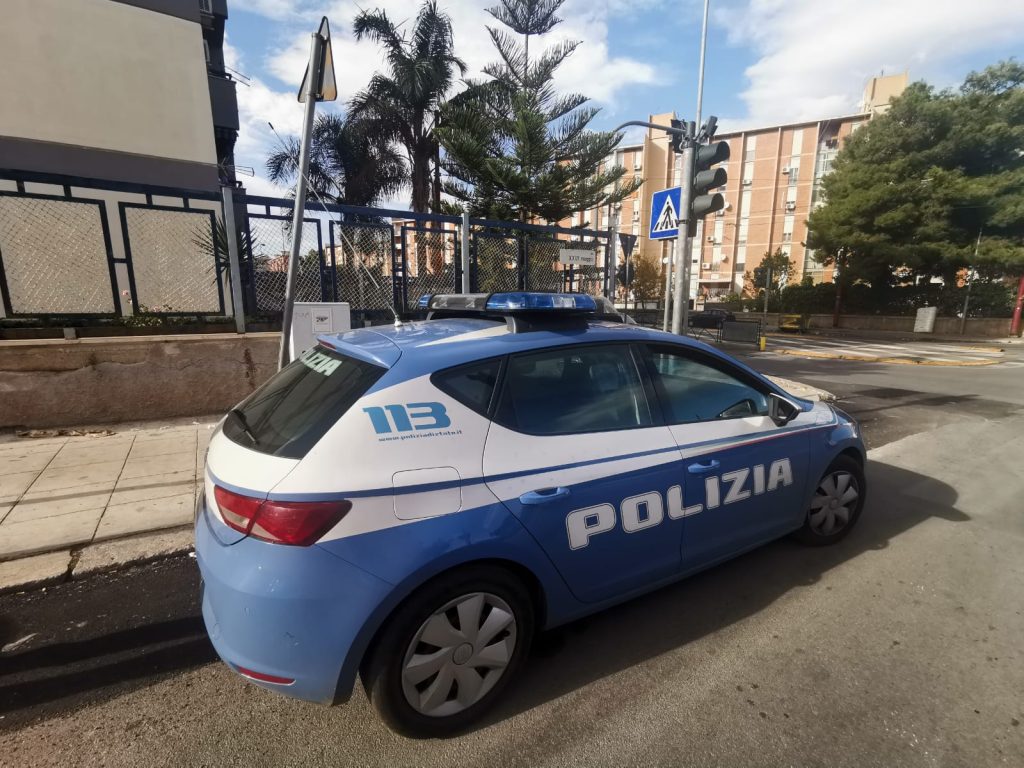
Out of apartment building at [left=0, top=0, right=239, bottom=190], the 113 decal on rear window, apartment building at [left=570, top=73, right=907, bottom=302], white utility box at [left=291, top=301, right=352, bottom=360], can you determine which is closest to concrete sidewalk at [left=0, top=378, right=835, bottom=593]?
white utility box at [left=291, top=301, right=352, bottom=360]

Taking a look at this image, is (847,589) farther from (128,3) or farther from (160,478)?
(128,3)

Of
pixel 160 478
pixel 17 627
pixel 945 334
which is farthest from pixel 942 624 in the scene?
pixel 945 334

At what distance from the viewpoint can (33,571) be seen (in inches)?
117

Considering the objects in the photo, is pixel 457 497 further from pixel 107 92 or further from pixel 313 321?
pixel 107 92

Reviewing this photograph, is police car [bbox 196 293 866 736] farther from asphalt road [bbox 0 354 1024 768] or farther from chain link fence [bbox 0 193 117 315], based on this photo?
chain link fence [bbox 0 193 117 315]

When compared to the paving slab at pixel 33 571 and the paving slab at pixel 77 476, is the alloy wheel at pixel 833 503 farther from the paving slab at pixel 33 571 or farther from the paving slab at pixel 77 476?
the paving slab at pixel 77 476

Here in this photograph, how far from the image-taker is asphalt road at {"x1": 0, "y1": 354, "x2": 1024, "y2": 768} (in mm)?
1889

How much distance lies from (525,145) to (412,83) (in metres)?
7.20

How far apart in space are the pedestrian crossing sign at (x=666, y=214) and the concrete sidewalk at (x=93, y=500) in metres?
3.46

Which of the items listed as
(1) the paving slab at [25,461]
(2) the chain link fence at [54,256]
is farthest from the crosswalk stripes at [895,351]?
(1) the paving slab at [25,461]

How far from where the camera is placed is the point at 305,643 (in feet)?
5.51

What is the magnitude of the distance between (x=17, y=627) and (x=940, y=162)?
34.6 m

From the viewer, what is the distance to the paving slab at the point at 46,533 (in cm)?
320

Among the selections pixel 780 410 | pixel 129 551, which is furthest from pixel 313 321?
pixel 780 410
